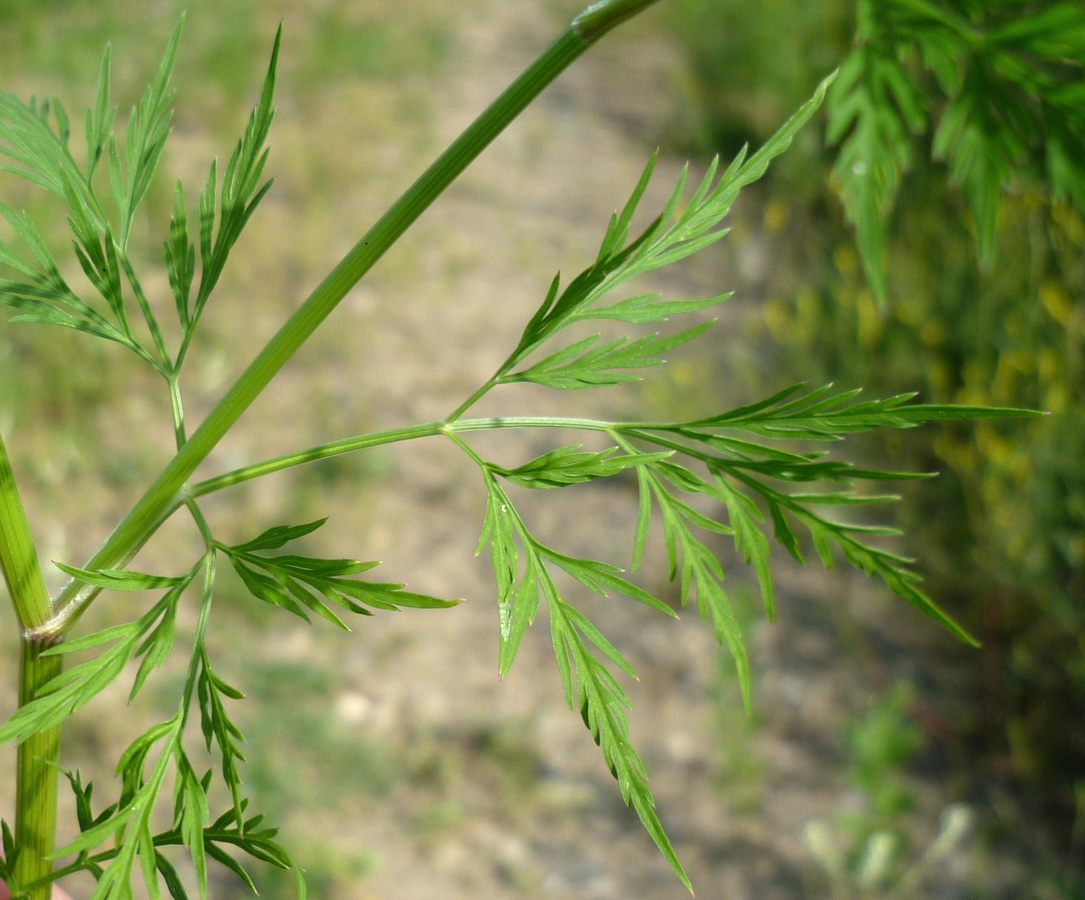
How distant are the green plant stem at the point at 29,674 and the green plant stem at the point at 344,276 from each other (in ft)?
0.06

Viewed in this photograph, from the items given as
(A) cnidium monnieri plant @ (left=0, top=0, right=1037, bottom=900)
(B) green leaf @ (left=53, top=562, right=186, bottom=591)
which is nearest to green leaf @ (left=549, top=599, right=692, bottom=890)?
(A) cnidium monnieri plant @ (left=0, top=0, right=1037, bottom=900)

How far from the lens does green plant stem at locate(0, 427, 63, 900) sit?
0.58m

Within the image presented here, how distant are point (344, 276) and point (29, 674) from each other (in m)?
0.30

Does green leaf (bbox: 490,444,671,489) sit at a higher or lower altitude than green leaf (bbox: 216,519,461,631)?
higher

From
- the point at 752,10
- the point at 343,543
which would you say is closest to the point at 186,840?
the point at 343,543

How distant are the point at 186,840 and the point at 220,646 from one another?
6.66ft

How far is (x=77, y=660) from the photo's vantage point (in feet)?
7.61

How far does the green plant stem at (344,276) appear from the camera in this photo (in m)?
0.55

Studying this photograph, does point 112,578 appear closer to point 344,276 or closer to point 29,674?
point 29,674

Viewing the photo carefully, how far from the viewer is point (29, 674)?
0.60m

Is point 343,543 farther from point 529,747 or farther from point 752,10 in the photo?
point 752,10

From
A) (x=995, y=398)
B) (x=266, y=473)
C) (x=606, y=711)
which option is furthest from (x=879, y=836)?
(x=266, y=473)

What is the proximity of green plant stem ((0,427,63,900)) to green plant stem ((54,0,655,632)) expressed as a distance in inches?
0.7

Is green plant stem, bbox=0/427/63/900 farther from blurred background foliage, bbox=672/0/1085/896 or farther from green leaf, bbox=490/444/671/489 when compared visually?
blurred background foliage, bbox=672/0/1085/896
